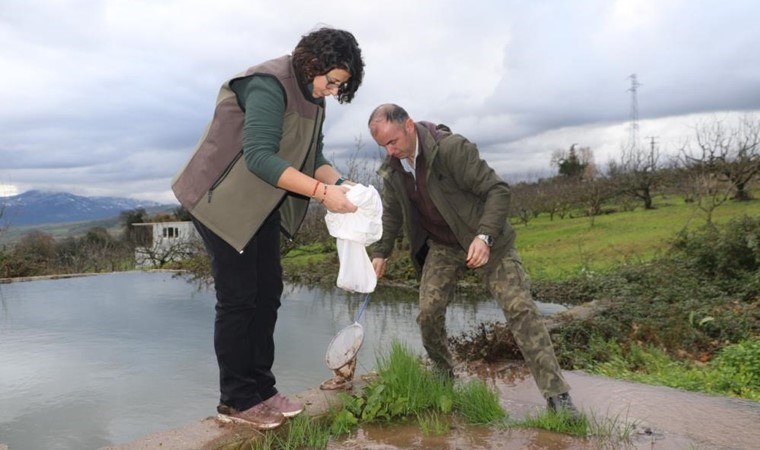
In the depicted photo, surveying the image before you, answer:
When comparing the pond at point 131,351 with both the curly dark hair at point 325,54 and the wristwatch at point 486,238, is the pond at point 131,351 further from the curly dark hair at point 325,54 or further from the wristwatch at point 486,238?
the curly dark hair at point 325,54

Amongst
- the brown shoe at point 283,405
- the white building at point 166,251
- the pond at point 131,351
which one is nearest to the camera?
the brown shoe at point 283,405

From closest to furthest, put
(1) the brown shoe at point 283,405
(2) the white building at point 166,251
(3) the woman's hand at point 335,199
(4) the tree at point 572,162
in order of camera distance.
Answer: (3) the woman's hand at point 335,199
(1) the brown shoe at point 283,405
(2) the white building at point 166,251
(4) the tree at point 572,162

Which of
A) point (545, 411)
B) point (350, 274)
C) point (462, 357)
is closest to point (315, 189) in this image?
point (350, 274)

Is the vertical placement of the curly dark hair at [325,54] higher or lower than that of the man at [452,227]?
higher

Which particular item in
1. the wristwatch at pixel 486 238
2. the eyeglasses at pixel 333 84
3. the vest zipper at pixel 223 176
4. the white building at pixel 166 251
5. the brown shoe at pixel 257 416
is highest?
the eyeglasses at pixel 333 84

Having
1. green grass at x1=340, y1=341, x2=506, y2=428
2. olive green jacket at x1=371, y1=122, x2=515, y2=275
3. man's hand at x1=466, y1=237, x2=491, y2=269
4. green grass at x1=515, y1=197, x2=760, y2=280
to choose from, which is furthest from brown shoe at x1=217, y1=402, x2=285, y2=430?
green grass at x1=515, y1=197, x2=760, y2=280

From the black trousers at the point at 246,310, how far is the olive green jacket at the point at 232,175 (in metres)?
0.13

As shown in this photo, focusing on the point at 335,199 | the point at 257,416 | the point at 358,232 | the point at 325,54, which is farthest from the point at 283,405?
the point at 325,54

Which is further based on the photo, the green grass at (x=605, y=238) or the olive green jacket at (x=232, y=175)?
the green grass at (x=605, y=238)

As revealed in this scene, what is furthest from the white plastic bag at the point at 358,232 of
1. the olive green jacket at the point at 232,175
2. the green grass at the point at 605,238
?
the green grass at the point at 605,238

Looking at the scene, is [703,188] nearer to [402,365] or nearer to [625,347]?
[625,347]

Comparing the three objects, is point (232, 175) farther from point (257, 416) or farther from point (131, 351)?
point (131, 351)

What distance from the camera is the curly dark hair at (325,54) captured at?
2447 millimetres

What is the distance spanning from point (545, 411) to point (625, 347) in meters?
3.07
